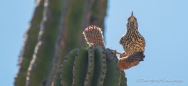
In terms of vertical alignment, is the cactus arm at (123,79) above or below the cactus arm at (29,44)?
below

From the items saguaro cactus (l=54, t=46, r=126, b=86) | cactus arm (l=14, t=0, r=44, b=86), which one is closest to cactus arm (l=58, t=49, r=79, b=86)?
saguaro cactus (l=54, t=46, r=126, b=86)

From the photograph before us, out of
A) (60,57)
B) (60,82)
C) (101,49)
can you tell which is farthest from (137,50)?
(60,57)

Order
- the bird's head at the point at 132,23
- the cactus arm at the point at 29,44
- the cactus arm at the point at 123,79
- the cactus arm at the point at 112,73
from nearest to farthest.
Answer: the cactus arm at the point at 112,73
the cactus arm at the point at 123,79
the bird's head at the point at 132,23
the cactus arm at the point at 29,44

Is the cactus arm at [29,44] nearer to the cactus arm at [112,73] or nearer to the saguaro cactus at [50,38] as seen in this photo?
the saguaro cactus at [50,38]

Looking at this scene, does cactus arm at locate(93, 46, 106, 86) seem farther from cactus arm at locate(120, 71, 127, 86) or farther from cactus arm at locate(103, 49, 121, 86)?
cactus arm at locate(120, 71, 127, 86)

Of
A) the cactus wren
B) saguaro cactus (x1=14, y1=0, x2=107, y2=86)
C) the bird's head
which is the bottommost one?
the cactus wren

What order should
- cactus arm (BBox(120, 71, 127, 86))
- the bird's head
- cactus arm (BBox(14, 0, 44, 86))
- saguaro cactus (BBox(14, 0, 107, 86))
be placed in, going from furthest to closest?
cactus arm (BBox(14, 0, 44, 86)) < saguaro cactus (BBox(14, 0, 107, 86)) < the bird's head < cactus arm (BBox(120, 71, 127, 86))

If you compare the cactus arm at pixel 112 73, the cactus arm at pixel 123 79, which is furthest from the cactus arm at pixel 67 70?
the cactus arm at pixel 123 79
